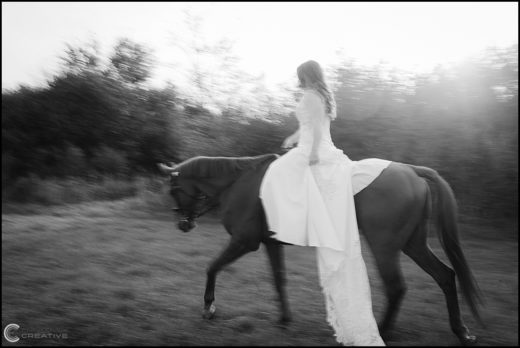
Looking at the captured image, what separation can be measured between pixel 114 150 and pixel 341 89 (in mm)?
9186

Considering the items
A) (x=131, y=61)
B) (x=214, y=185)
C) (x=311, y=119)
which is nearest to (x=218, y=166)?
(x=214, y=185)

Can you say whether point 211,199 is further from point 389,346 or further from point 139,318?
point 389,346

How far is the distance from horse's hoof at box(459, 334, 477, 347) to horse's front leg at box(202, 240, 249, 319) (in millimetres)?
2473

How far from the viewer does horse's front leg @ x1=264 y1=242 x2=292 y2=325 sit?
15.8ft

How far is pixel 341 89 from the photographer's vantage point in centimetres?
994

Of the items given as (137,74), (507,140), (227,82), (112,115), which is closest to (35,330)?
(507,140)

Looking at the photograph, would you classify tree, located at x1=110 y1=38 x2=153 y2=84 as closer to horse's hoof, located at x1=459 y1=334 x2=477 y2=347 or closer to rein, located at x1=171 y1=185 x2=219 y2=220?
rein, located at x1=171 y1=185 x2=219 y2=220

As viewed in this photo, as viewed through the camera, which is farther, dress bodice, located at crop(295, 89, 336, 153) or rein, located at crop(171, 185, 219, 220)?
rein, located at crop(171, 185, 219, 220)

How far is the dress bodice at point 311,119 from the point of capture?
4266 mm

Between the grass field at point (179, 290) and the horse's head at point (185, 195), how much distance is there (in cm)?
121

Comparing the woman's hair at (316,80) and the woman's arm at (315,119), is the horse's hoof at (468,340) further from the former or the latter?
the woman's hair at (316,80)

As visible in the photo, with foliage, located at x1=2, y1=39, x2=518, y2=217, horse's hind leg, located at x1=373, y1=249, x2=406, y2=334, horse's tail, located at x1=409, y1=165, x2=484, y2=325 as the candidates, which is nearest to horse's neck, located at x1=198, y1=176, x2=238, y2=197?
horse's hind leg, located at x1=373, y1=249, x2=406, y2=334

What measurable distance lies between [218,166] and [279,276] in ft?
5.11

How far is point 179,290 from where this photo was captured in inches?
237
